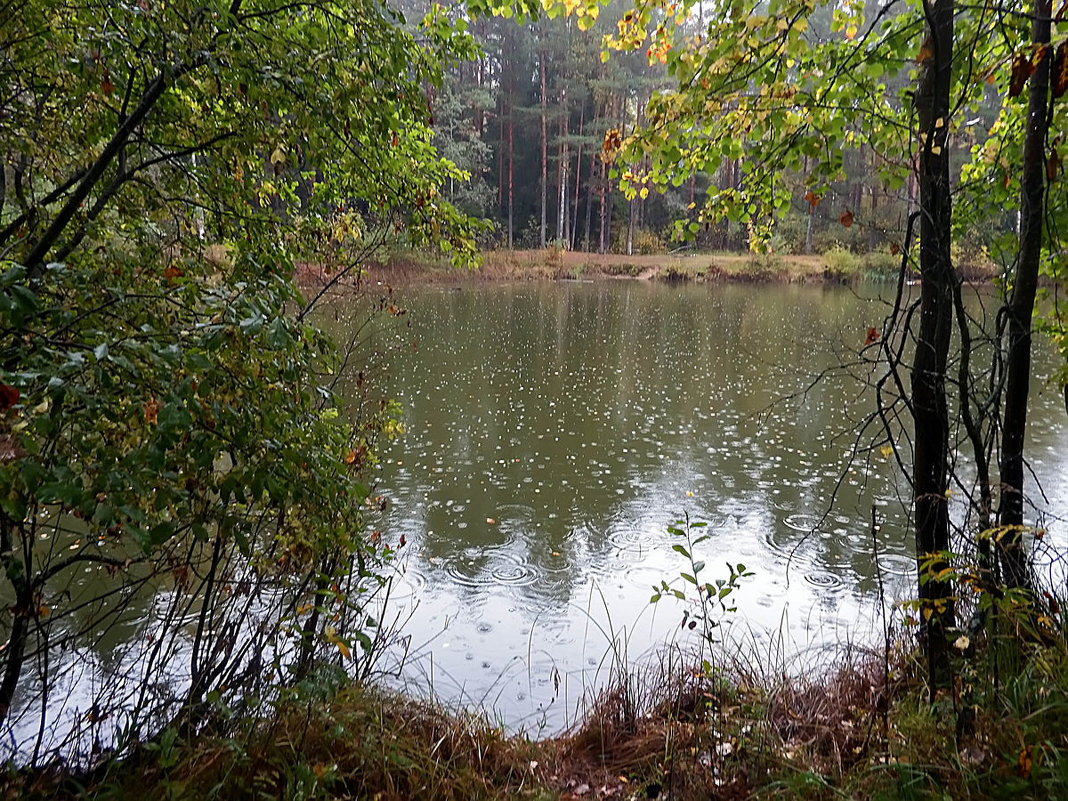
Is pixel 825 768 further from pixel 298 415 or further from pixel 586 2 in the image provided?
pixel 586 2

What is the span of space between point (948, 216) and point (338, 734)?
10.3 ft

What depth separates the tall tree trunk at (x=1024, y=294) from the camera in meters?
2.78

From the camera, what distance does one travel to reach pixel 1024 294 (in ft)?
9.95

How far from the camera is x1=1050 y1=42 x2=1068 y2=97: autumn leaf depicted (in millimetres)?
2012

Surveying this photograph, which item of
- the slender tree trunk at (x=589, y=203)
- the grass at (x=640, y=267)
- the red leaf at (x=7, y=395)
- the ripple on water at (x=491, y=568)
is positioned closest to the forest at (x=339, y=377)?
the red leaf at (x=7, y=395)

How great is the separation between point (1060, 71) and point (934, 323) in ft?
3.51

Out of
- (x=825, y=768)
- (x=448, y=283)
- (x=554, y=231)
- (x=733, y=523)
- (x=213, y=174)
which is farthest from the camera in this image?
(x=554, y=231)

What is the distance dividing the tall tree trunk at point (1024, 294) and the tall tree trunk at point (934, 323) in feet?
0.86

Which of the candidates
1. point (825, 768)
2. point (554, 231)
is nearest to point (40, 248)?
point (825, 768)

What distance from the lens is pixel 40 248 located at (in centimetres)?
209

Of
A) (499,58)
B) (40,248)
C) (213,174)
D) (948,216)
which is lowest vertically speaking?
(40,248)

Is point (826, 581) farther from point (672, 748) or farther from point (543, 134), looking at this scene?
point (543, 134)

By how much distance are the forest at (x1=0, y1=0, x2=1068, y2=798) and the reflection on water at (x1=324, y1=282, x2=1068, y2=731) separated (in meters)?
0.39

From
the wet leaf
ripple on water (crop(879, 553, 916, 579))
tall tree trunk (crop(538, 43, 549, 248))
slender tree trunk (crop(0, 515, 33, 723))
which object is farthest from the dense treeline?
the wet leaf
